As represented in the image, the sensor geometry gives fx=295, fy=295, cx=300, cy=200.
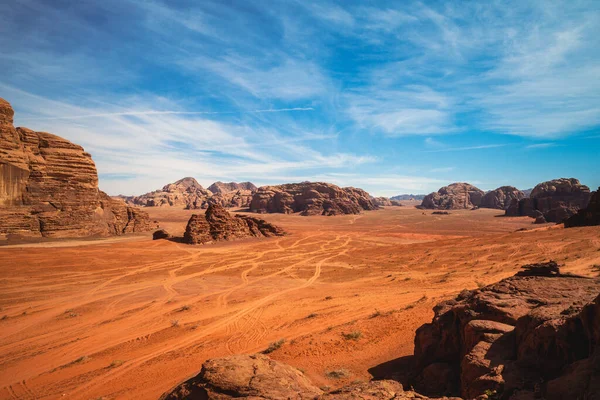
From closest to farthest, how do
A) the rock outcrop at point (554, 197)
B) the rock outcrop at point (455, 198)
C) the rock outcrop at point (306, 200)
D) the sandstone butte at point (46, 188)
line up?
the sandstone butte at point (46, 188) < the rock outcrop at point (554, 197) < the rock outcrop at point (306, 200) < the rock outcrop at point (455, 198)

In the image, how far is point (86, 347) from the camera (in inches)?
438

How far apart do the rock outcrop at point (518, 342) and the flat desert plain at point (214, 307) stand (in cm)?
208

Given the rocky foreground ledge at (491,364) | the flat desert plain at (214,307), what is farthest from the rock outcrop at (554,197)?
the rocky foreground ledge at (491,364)

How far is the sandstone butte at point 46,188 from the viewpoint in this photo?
34812mm

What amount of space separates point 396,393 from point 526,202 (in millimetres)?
102271

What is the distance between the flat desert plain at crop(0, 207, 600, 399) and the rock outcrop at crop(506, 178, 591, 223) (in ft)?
217

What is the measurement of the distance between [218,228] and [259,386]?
40.1 metres

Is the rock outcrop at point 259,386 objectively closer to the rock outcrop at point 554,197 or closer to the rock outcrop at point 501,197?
the rock outcrop at point 554,197

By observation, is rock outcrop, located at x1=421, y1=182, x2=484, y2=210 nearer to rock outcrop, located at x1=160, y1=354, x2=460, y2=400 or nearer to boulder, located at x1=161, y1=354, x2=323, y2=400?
rock outcrop, located at x1=160, y1=354, x2=460, y2=400

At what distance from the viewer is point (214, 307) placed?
1531 centimetres

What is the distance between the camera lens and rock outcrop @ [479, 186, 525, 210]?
133025 mm

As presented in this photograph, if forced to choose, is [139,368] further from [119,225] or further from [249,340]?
[119,225]

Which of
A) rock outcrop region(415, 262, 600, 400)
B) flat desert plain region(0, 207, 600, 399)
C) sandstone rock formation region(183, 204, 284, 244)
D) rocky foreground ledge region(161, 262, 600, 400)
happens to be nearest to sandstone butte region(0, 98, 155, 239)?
flat desert plain region(0, 207, 600, 399)

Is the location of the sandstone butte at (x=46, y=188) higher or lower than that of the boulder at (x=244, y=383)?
higher
